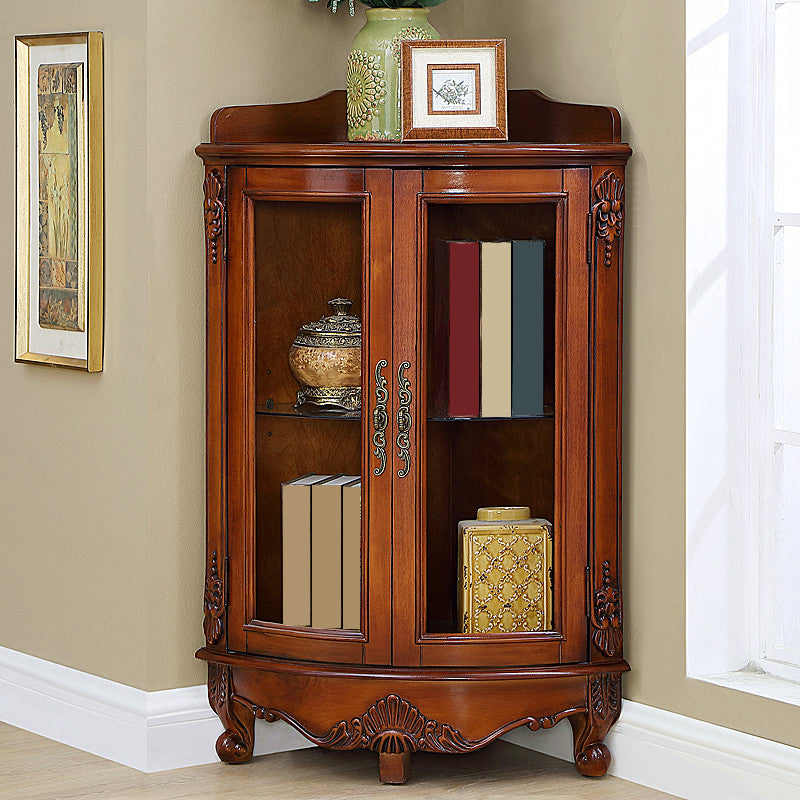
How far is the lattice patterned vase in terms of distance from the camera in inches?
125

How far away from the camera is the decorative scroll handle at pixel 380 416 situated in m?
3.08

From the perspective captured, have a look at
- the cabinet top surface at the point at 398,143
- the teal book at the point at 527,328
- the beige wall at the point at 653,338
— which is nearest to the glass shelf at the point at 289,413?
the teal book at the point at 527,328

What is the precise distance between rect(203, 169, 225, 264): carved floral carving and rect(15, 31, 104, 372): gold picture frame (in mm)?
274

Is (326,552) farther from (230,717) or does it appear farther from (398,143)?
(398,143)

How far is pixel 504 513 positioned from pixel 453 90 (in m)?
Answer: 0.89

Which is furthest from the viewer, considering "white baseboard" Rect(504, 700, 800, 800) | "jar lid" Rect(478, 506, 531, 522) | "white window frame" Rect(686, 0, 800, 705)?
"jar lid" Rect(478, 506, 531, 522)

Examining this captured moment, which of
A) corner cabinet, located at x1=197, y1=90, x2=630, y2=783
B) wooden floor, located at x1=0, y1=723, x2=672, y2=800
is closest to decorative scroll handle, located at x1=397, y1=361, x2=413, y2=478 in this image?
corner cabinet, located at x1=197, y1=90, x2=630, y2=783

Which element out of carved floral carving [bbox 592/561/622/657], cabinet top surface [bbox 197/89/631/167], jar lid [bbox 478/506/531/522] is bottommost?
carved floral carving [bbox 592/561/622/657]

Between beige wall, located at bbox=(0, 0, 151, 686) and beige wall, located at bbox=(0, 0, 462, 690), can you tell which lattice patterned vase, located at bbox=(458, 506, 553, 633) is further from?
beige wall, located at bbox=(0, 0, 151, 686)

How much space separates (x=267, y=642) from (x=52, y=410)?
77 cm

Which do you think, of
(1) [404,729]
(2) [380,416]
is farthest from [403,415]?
(1) [404,729]

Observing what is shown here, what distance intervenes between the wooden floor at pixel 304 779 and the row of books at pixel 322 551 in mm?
348

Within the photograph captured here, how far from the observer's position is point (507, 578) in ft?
10.4

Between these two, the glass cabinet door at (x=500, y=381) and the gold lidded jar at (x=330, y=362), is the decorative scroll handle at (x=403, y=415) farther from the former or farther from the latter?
the gold lidded jar at (x=330, y=362)
